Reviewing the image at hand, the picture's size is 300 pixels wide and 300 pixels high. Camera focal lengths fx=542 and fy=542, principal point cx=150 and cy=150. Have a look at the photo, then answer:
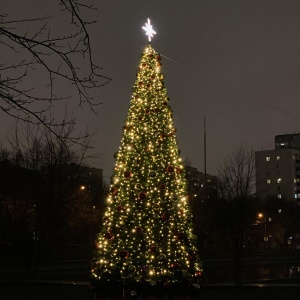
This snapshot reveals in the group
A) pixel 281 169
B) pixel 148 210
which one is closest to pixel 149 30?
pixel 148 210

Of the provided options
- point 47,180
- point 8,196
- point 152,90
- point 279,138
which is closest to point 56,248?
point 8,196

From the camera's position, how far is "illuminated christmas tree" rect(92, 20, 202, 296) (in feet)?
45.6

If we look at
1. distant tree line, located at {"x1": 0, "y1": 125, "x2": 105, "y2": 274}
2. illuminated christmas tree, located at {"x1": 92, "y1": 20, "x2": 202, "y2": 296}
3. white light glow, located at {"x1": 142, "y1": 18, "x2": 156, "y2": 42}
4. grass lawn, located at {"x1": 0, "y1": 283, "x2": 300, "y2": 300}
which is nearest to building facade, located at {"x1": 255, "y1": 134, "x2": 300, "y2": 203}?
distant tree line, located at {"x1": 0, "y1": 125, "x2": 105, "y2": 274}

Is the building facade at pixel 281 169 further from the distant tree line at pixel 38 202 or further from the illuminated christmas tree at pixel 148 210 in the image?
the illuminated christmas tree at pixel 148 210

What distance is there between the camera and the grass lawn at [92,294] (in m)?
18.5

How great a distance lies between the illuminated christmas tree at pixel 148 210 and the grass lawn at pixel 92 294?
4.55m

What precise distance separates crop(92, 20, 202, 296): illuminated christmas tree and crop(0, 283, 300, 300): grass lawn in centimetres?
455

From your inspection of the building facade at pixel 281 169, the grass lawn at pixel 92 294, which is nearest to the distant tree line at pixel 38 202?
the grass lawn at pixel 92 294

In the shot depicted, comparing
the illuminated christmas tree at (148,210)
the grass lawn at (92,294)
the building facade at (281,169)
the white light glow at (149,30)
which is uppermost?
the building facade at (281,169)

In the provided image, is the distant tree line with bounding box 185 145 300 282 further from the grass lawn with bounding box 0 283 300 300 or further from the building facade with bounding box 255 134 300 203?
the building facade with bounding box 255 134 300 203

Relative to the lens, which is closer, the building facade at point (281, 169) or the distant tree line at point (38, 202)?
the distant tree line at point (38, 202)

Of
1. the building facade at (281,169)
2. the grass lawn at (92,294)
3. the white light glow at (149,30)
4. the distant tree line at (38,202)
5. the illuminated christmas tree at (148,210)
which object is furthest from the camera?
the building facade at (281,169)

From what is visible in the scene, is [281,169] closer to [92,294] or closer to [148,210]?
[92,294]

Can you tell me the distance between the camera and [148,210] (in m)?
14.3
